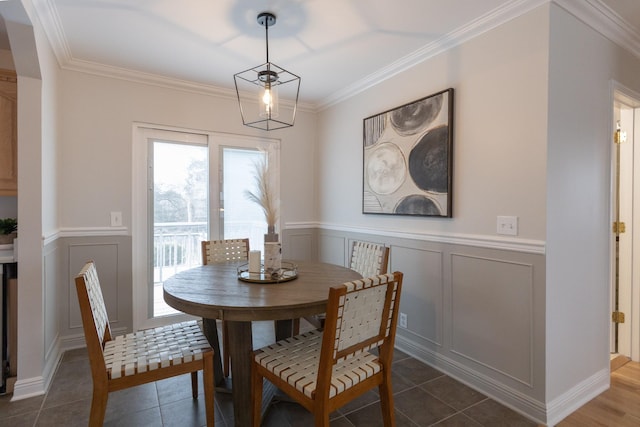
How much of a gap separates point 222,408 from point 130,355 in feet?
2.31

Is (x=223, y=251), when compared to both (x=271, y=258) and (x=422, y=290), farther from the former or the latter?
(x=422, y=290)

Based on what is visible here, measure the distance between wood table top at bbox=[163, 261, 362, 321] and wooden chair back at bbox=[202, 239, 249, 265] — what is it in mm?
573

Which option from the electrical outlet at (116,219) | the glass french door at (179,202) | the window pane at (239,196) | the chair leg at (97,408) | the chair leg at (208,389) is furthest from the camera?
the window pane at (239,196)

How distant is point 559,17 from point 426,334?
232 centimetres

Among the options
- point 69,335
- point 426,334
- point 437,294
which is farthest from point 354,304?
point 69,335

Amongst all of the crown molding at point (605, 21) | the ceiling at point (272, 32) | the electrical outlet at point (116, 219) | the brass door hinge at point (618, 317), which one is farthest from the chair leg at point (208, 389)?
the brass door hinge at point (618, 317)

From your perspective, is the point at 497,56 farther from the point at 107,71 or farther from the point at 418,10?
the point at 107,71

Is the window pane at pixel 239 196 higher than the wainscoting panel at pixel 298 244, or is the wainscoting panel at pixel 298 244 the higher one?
the window pane at pixel 239 196

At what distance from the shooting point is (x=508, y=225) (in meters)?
2.09

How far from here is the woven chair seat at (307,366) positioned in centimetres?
148

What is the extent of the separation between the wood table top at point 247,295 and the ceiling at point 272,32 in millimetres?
1718

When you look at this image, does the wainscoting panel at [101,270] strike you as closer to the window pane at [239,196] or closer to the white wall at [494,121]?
the window pane at [239,196]

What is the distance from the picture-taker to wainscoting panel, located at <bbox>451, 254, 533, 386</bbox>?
2.01m

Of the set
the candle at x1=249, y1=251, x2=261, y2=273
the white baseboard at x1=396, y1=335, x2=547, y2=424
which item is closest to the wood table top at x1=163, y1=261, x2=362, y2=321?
the candle at x1=249, y1=251, x2=261, y2=273
